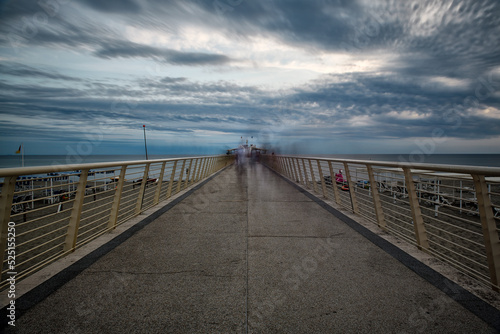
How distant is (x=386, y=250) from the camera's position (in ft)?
13.6

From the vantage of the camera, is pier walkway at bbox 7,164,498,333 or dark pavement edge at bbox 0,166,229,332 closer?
pier walkway at bbox 7,164,498,333

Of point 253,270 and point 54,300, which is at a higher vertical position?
point 54,300

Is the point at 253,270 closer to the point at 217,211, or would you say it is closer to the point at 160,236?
the point at 160,236

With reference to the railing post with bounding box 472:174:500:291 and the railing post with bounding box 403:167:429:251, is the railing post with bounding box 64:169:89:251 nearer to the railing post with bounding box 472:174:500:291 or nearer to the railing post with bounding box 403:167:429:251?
the railing post with bounding box 403:167:429:251

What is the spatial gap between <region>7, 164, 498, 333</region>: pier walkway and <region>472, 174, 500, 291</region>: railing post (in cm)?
35

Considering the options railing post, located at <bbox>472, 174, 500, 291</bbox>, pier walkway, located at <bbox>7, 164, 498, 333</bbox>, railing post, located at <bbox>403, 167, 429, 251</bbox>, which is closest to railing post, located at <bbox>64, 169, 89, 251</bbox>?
pier walkway, located at <bbox>7, 164, 498, 333</bbox>

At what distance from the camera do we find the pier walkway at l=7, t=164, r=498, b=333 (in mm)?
2369

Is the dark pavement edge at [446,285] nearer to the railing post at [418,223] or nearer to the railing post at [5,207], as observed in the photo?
the railing post at [418,223]

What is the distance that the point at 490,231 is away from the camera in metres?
2.85

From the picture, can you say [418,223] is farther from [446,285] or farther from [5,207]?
Answer: [5,207]

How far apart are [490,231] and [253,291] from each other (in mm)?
2335

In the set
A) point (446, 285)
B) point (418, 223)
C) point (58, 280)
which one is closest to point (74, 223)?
point (58, 280)

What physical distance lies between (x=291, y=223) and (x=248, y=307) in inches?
131

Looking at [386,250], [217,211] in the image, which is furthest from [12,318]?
[217,211]
